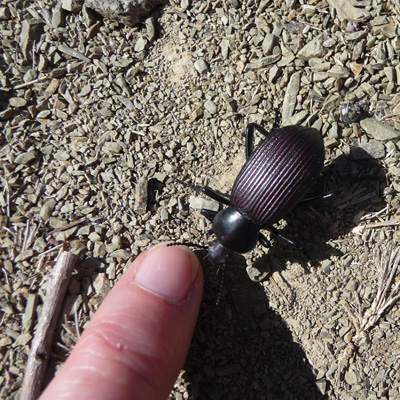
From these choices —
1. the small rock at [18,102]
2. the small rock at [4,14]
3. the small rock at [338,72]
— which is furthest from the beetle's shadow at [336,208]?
the small rock at [4,14]

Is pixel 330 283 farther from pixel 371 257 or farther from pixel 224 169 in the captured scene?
pixel 224 169

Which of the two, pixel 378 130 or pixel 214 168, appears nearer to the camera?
pixel 378 130

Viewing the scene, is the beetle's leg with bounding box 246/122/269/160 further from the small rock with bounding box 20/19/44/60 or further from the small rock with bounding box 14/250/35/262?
the small rock with bounding box 20/19/44/60

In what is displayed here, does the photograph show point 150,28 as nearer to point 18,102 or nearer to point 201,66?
point 201,66

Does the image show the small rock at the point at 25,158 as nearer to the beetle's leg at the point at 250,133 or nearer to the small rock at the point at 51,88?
the small rock at the point at 51,88

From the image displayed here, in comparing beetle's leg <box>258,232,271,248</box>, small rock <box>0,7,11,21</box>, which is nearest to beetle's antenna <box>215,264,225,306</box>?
beetle's leg <box>258,232,271,248</box>

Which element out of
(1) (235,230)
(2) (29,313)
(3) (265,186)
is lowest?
(2) (29,313)

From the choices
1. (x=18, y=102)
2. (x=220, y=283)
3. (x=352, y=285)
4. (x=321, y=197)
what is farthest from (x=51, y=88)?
(x=352, y=285)
